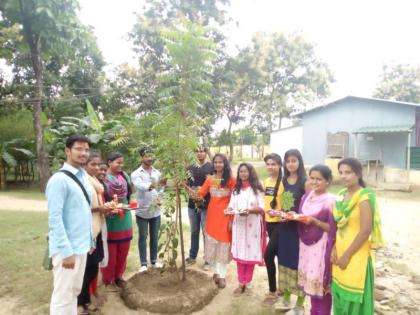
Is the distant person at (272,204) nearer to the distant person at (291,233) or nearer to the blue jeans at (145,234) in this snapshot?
the distant person at (291,233)

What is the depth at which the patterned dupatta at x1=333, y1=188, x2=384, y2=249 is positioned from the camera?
264cm

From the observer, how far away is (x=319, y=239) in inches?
124

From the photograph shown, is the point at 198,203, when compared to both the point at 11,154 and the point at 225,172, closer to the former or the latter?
the point at 225,172

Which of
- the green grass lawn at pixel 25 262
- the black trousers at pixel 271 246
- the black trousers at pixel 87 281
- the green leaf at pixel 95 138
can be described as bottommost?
the green grass lawn at pixel 25 262

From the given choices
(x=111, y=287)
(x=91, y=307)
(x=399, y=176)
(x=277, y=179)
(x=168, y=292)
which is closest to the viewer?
(x=91, y=307)

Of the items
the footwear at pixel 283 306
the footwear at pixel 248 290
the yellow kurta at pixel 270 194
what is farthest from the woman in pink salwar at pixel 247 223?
the footwear at pixel 283 306

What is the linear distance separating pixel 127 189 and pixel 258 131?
77.6 ft

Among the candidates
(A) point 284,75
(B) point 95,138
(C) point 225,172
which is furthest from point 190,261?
(A) point 284,75

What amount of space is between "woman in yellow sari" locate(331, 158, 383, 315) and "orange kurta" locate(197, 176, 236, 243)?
1.57 meters

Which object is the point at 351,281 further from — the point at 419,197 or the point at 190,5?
the point at 190,5

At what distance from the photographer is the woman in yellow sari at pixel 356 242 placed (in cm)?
264

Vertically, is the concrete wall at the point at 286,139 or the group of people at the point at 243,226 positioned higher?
the concrete wall at the point at 286,139

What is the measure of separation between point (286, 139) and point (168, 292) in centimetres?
1641

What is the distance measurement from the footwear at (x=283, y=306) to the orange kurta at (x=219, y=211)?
92cm
